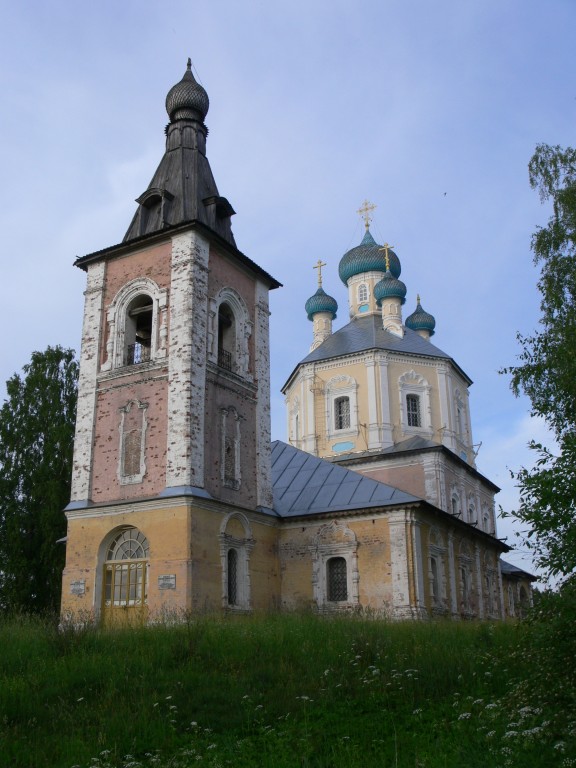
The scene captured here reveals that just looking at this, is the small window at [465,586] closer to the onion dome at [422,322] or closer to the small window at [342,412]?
the small window at [342,412]

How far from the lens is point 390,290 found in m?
30.2

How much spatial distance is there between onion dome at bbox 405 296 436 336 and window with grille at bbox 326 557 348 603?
53.8 ft

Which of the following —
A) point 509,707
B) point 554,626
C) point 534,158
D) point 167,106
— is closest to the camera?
point 554,626

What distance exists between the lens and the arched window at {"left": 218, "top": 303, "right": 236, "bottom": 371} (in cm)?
1898

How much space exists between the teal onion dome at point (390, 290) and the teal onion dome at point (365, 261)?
2.08 meters

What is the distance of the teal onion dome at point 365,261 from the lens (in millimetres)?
32594

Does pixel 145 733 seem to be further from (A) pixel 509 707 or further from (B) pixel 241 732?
(A) pixel 509 707

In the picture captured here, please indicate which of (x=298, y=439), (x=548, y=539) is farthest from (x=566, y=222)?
(x=298, y=439)

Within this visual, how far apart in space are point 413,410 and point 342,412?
2.53m

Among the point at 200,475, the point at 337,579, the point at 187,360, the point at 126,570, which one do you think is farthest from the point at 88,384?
the point at 337,579

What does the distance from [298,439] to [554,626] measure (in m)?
23.3

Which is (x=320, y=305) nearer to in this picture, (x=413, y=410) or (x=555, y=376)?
(x=413, y=410)

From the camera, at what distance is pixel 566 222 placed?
12844mm

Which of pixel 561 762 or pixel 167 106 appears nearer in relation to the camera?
pixel 561 762
